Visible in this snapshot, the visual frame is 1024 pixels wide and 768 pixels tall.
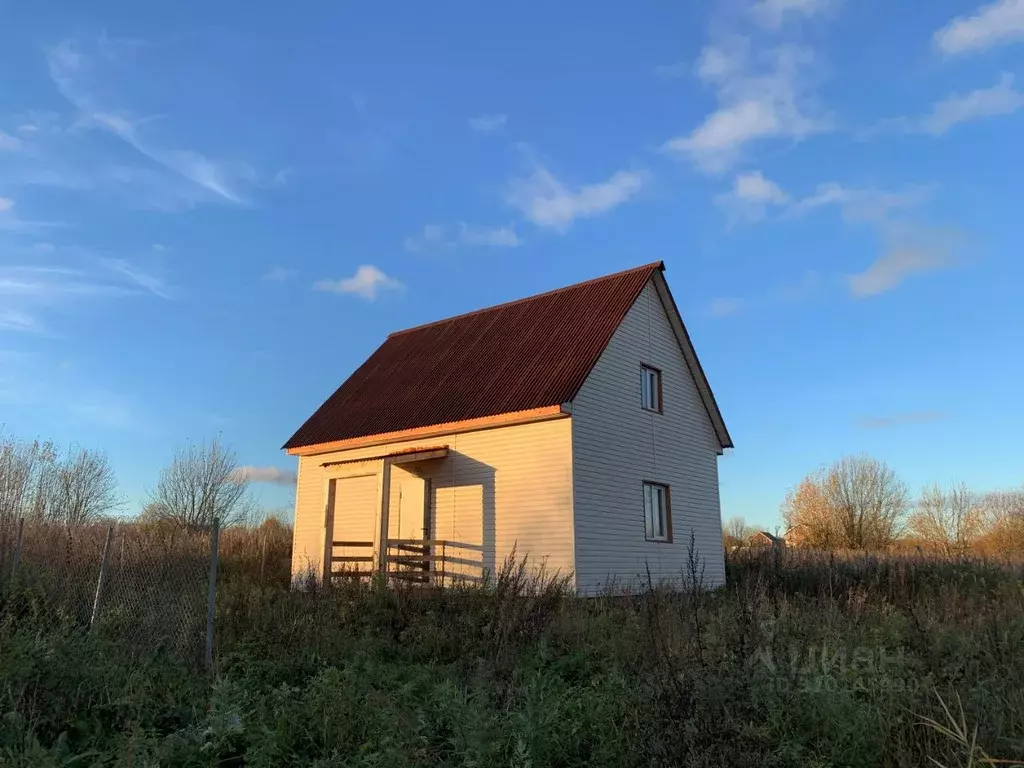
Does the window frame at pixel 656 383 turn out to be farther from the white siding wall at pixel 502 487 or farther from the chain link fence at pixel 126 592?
the chain link fence at pixel 126 592

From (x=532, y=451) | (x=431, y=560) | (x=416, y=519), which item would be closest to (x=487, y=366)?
(x=532, y=451)

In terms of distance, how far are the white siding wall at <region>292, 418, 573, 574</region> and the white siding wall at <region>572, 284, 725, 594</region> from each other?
379 mm

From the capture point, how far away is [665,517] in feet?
57.8

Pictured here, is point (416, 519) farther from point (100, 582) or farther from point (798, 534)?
point (798, 534)

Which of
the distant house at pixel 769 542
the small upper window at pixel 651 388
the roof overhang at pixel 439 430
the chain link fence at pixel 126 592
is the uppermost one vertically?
the small upper window at pixel 651 388

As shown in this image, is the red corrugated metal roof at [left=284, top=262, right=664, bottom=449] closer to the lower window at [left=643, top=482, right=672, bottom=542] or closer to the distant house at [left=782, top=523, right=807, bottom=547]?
the lower window at [left=643, top=482, right=672, bottom=542]

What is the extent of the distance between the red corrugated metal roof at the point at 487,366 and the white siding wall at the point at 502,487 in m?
0.72

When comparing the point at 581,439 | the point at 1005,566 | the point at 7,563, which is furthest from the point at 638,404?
the point at 7,563

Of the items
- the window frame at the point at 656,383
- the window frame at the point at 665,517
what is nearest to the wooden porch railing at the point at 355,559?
the window frame at the point at 665,517

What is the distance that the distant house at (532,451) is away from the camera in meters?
14.9

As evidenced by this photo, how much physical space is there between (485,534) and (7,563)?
8871 mm

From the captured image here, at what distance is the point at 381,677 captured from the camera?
6.92 meters

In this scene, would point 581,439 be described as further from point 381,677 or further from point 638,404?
point 381,677

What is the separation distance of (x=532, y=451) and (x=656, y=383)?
16.2 feet
